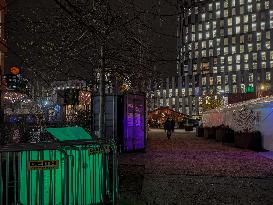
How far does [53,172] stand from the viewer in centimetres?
601

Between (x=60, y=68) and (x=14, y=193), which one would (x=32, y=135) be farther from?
(x=14, y=193)

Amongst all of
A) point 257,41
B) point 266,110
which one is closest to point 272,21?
point 257,41

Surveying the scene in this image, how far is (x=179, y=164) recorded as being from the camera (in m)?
14.8

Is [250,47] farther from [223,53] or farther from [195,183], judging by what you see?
[195,183]

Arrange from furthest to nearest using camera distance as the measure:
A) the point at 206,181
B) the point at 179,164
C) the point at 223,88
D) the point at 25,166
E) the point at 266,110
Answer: the point at 223,88, the point at 266,110, the point at 179,164, the point at 206,181, the point at 25,166

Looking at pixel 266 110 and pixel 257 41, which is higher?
pixel 257 41

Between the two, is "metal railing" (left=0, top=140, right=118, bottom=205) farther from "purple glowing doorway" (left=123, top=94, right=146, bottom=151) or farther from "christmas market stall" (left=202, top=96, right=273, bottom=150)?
"christmas market stall" (left=202, top=96, right=273, bottom=150)

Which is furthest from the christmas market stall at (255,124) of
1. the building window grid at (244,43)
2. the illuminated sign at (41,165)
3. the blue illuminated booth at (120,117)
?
the building window grid at (244,43)

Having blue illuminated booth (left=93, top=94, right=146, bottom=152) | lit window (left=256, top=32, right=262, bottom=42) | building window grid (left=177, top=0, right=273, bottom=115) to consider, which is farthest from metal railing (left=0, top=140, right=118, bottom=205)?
lit window (left=256, top=32, right=262, bottom=42)

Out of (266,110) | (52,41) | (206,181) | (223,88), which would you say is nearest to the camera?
(206,181)

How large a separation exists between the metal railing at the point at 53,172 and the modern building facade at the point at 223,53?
136 meters

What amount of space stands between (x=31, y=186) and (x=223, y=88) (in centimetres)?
14495

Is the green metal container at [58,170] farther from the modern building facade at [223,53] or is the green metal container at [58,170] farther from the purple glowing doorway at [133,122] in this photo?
the modern building facade at [223,53]

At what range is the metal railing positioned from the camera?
5617mm
